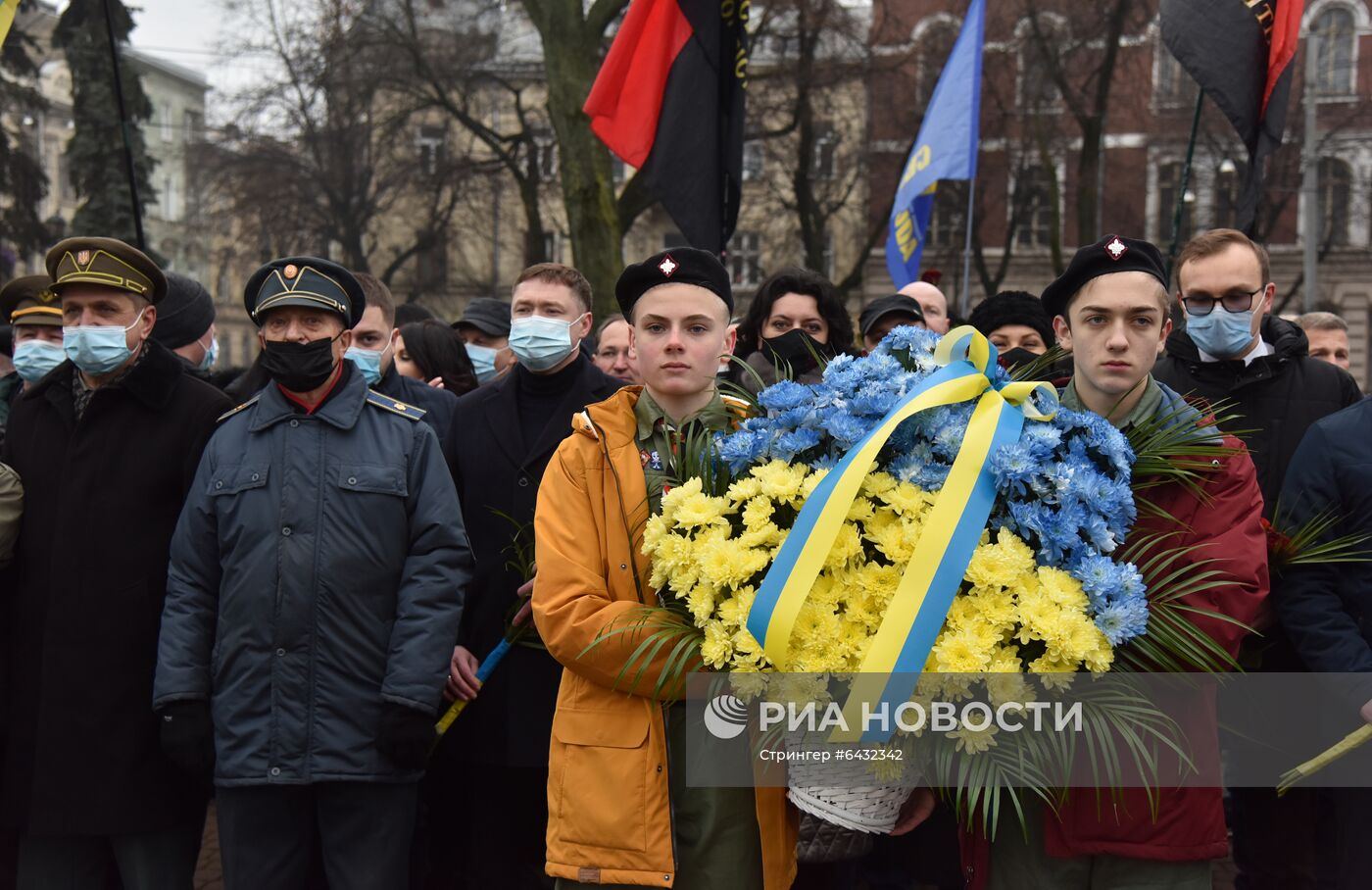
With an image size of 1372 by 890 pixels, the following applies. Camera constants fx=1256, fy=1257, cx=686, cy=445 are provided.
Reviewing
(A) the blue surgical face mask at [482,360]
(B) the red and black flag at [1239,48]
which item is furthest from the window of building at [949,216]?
(B) the red and black flag at [1239,48]

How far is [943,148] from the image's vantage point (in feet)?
30.0

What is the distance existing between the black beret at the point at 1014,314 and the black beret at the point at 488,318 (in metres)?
2.95

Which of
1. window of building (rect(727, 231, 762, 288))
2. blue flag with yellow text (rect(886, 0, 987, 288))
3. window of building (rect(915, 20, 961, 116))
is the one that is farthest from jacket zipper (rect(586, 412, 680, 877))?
window of building (rect(727, 231, 762, 288))

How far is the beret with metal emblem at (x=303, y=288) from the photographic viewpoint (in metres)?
3.84

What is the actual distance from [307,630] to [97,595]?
76cm

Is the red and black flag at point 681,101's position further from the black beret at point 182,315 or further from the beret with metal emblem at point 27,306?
the beret with metal emblem at point 27,306

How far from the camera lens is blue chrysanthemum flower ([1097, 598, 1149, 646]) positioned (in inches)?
102

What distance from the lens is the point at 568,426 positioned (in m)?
4.51

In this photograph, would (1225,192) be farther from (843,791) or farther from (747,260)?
(843,791)

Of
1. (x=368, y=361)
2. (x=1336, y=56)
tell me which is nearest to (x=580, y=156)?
(x=368, y=361)

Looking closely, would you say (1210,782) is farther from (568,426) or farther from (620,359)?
(620,359)

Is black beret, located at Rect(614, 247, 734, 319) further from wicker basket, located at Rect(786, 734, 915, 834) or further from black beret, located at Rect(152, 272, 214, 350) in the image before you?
black beret, located at Rect(152, 272, 214, 350)

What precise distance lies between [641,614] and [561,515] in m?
0.37

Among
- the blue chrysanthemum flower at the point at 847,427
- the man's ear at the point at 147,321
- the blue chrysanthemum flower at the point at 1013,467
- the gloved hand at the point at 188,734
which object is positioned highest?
the man's ear at the point at 147,321
